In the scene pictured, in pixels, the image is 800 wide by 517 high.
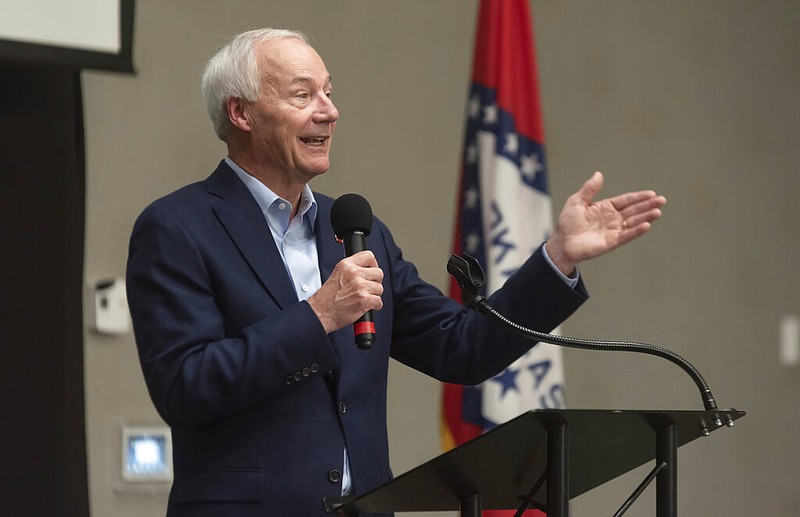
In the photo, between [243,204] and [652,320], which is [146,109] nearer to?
[243,204]

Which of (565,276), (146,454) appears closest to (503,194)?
(146,454)

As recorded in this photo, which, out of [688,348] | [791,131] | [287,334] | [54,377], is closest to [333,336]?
[287,334]

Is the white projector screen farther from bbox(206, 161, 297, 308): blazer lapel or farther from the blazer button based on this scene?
the blazer button

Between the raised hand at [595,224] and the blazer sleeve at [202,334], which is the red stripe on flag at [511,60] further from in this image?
the blazer sleeve at [202,334]

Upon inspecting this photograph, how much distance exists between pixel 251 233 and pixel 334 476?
448mm

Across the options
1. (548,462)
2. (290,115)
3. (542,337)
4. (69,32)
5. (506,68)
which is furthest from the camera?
(506,68)

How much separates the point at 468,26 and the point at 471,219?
1032 millimetres

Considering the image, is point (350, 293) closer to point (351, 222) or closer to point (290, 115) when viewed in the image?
point (351, 222)

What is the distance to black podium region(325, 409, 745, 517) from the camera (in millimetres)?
1555

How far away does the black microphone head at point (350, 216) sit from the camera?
6.24 ft

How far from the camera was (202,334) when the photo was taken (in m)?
1.85

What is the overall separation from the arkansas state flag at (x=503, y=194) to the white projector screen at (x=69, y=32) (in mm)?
1157

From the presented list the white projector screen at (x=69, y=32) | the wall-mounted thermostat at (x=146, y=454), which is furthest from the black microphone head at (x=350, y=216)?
the wall-mounted thermostat at (x=146, y=454)

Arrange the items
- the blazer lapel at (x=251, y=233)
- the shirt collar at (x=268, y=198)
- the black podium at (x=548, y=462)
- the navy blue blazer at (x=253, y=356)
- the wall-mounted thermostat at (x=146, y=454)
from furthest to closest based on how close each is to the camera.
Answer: the wall-mounted thermostat at (x=146, y=454)
the shirt collar at (x=268, y=198)
the blazer lapel at (x=251, y=233)
the navy blue blazer at (x=253, y=356)
the black podium at (x=548, y=462)
